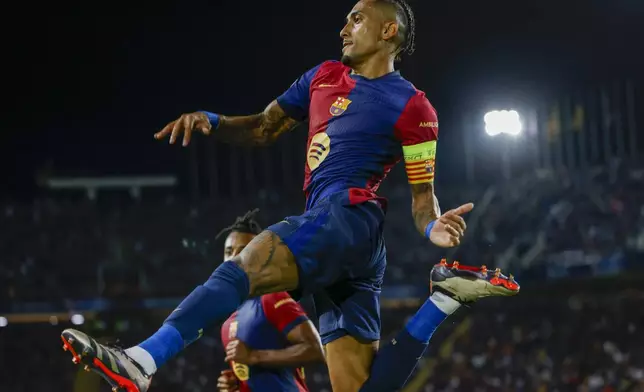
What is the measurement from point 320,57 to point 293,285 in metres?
14.0

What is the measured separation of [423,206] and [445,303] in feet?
1.90

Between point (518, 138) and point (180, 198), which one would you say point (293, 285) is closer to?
point (180, 198)

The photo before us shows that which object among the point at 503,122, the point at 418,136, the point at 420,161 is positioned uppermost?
the point at 503,122

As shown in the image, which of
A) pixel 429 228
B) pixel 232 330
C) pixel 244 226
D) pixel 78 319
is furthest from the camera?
pixel 78 319

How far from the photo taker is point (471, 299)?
4582 millimetres

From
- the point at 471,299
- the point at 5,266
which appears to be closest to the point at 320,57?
the point at 5,266

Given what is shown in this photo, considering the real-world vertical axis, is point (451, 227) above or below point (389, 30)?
below

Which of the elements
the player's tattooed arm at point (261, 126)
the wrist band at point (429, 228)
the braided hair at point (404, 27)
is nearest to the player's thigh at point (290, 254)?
the wrist band at point (429, 228)

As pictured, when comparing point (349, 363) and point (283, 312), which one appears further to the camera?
point (283, 312)

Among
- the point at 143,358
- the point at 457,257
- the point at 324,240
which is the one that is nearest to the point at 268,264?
the point at 324,240

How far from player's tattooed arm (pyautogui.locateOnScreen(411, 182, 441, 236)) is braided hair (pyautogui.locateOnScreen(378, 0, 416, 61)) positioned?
0.75 metres

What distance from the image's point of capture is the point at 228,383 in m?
5.96

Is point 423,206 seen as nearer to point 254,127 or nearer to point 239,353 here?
point 254,127

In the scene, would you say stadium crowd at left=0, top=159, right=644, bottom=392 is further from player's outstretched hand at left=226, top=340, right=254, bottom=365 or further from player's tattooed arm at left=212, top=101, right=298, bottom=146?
player's tattooed arm at left=212, top=101, right=298, bottom=146
